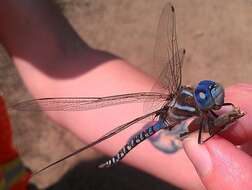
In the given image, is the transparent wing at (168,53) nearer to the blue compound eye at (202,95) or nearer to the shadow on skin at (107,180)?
the blue compound eye at (202,95)

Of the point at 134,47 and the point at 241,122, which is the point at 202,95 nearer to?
the point at 241,122

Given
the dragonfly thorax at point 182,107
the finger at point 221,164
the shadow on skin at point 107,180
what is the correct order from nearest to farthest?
the finger at point 221,164 → the dragonfly thorax at point 182,107 → the shadow on skin at point 107,180

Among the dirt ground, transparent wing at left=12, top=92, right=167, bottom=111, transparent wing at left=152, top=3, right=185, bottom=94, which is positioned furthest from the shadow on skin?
transparent wing at left=152, top=3, right=185, bottom=94

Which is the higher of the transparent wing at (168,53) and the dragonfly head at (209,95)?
the transparent wing at (168,53)

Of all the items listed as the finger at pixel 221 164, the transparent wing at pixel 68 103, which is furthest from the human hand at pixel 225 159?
the transparent wing at pixel 68 103

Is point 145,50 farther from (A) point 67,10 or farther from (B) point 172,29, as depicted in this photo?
(B) point 172,29

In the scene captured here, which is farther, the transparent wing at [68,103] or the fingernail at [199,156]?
the transparent wing at [68,103]

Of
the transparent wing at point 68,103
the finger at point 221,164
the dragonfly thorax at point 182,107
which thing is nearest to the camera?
the finger at point 221,164

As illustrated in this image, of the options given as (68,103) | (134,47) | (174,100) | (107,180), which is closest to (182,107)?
(174,100)

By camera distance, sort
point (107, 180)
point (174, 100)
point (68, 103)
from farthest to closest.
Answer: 1. point (107, 180)
2. point (68, 103)
3. point (174, 100)
